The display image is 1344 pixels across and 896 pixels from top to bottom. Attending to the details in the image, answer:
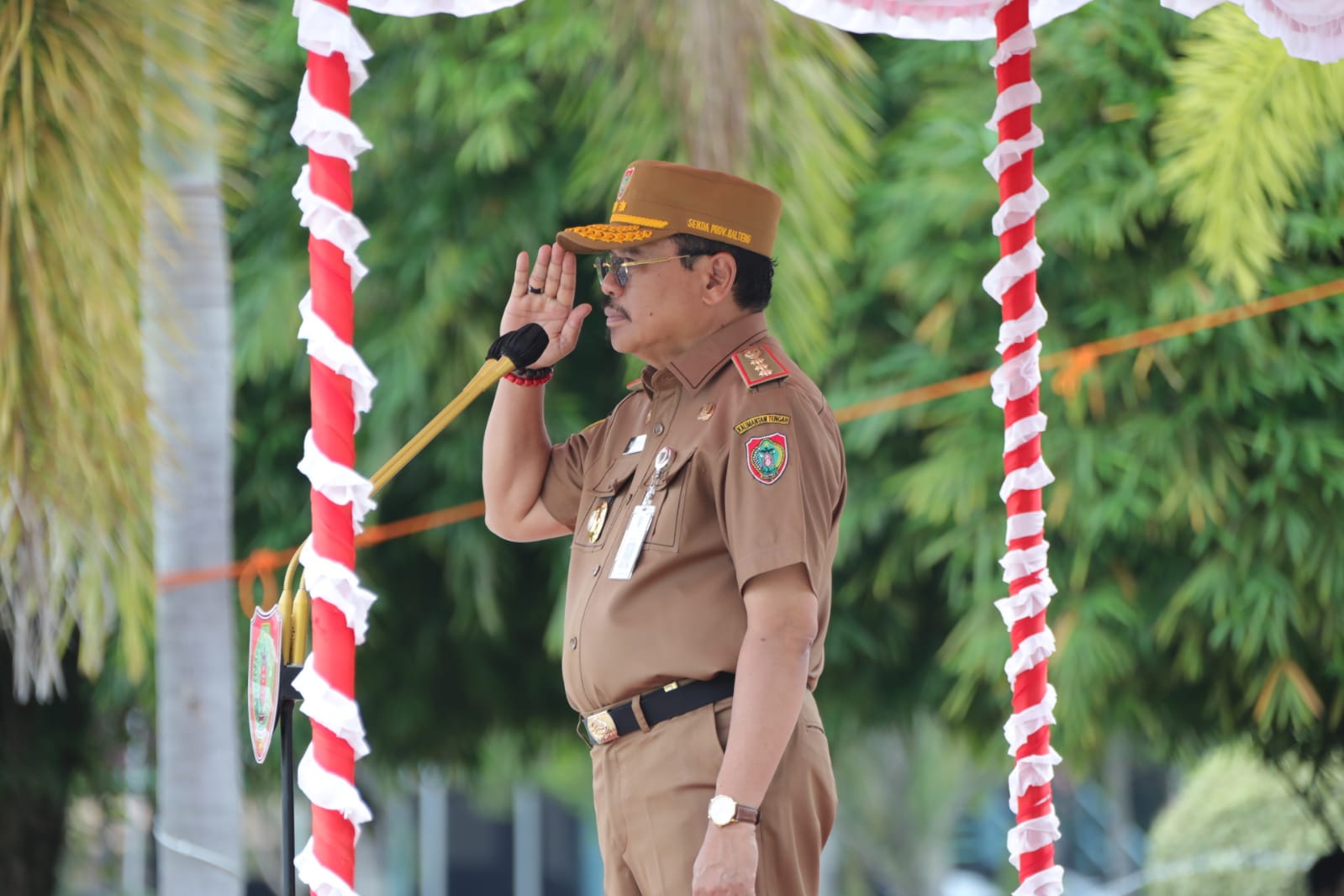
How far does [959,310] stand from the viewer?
236 inches

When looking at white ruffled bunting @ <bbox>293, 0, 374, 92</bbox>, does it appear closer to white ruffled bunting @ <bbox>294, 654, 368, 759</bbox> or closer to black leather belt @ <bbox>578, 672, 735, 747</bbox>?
white ruffled bunting @ <bbox>294, 654, 368, 759</bbox>

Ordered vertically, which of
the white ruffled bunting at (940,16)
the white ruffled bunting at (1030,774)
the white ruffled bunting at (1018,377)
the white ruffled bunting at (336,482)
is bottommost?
the white ruffled bunting at (1030,774)

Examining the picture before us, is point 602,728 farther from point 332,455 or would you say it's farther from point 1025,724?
point 1025,724

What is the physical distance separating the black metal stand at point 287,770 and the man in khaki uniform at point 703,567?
467 mm

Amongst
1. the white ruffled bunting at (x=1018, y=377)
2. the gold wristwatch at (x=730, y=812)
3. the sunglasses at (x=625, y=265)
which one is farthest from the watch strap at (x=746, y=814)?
the white ruffled bunting at (x=1018, y=377)

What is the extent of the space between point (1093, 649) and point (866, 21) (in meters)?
2.96

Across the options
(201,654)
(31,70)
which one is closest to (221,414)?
(201,654)

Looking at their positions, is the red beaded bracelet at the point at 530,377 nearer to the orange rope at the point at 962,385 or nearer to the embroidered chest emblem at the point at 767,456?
the embroidered chest emblem at the point at 767,456

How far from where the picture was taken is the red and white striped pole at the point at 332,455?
6.44 ft

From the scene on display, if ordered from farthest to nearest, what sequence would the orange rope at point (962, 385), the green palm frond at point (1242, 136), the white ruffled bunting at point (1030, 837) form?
the orange rope at point (962, 385)
the green palm frond at point (1242, 136)
the white ruffled bunting at point (1030, 837)

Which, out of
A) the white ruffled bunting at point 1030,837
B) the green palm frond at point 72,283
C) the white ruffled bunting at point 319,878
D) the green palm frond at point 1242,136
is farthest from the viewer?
the green palm frond at point 1242,136

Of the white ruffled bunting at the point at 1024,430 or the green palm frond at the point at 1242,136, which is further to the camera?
the green palm frond at the point at 1242,136

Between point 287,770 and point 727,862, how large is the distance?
1.82 ft

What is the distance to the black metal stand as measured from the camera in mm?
2018
